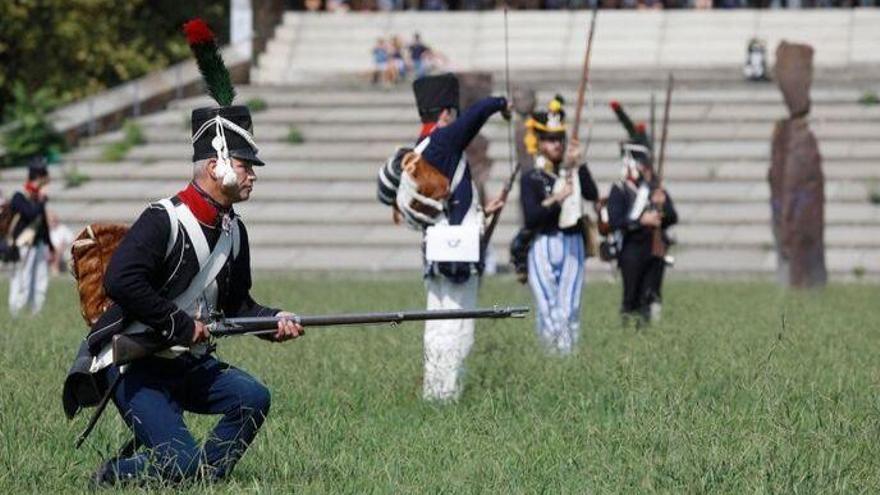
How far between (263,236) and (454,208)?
2544 centimetres

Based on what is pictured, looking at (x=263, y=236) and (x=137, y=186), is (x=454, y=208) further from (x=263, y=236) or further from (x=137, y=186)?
(x=137, y=186)

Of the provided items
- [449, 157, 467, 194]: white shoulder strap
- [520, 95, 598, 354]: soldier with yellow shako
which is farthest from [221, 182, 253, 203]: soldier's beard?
[520, 95, 598, 354]: soldier with yellow shako

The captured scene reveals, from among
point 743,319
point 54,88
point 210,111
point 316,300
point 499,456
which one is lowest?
point 54,88

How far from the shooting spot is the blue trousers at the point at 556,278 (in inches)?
671

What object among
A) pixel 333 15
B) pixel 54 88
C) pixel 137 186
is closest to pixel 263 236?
pixel 137 186

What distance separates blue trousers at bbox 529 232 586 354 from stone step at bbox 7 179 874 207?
22.2 m

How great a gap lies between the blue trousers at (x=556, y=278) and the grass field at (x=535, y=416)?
30cm

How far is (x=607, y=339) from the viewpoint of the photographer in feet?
56.7

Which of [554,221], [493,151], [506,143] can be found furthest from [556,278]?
[506,143]

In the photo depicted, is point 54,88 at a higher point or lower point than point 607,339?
lower

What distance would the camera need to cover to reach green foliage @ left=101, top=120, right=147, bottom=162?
4438cm

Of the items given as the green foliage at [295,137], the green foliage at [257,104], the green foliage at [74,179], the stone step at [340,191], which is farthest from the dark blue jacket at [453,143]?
the green foliage at [257,104]

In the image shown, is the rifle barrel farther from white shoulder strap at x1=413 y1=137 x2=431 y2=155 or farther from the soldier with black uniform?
the soldier with black uniform

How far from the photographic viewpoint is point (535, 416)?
1244 cm
